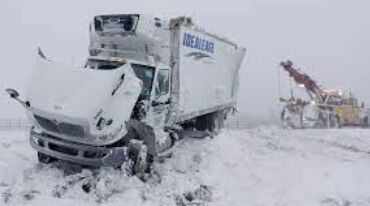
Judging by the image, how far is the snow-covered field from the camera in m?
11.3

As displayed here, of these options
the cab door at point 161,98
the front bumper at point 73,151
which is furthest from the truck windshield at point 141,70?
the front bumper at point 73,151

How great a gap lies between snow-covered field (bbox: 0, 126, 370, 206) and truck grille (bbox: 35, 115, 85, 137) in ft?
3.01

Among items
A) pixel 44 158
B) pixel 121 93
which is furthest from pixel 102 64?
pixel 44 158

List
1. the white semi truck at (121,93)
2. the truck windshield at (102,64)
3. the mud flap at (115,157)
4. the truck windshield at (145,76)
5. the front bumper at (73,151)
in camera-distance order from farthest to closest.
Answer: the truck windshield at (102,64), the truck windshield at (145,76), the front bumper at (73,151), the mud flap at (115,157), the white semi truck at (121,93)

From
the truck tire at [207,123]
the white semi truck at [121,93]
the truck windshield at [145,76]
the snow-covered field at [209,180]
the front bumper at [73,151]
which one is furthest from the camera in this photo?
the truck tire at [207,123]

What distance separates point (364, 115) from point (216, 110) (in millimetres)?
22122

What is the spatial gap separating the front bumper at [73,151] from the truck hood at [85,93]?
2.51 ft

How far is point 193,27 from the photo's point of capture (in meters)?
16.6

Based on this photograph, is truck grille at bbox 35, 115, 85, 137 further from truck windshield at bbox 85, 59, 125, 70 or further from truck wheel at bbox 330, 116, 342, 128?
truck wheel at bbox 330, 116, 342, 128

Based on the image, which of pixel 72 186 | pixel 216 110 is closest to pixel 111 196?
pixel 72 186

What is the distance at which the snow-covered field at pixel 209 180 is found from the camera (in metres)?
11.3

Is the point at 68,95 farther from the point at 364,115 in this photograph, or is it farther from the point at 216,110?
the point at 364,115

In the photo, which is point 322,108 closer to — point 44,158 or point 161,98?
point 161,98

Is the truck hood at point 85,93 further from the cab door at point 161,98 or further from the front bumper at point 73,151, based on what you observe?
the cab door at point 161,98
